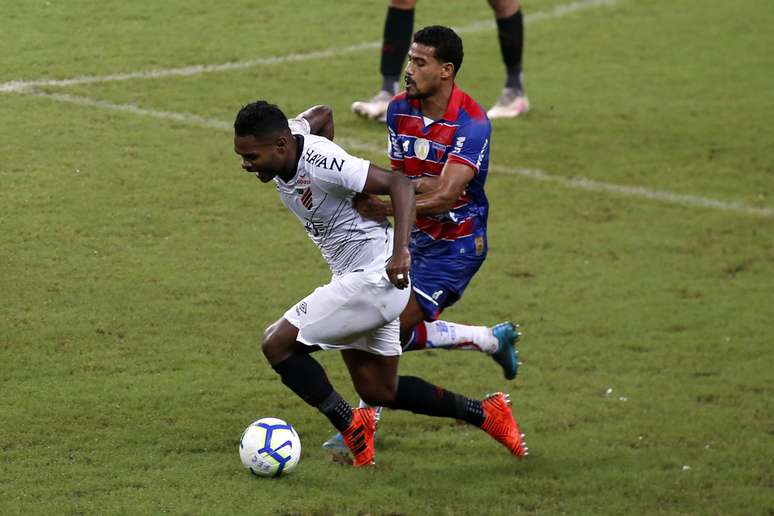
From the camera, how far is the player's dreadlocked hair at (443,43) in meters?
6.93

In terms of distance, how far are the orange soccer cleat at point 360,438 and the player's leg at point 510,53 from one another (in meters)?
6.18

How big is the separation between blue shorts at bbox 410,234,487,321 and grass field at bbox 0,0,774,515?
2.60ft

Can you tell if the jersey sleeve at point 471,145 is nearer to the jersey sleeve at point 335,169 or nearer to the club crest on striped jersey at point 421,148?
the club crest on striped jersey at point 421,148

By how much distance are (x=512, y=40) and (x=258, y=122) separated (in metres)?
6.62

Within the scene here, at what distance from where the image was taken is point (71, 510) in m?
5.93

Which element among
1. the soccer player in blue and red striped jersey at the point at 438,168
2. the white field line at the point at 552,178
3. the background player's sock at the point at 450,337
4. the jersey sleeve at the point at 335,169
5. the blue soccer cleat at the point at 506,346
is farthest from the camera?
the white field line at the point at 552,178

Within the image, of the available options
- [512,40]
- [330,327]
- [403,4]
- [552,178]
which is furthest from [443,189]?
[512,40]

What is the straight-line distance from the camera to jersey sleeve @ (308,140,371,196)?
6148mm

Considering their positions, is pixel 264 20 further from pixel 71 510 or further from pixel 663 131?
pixel 71 510

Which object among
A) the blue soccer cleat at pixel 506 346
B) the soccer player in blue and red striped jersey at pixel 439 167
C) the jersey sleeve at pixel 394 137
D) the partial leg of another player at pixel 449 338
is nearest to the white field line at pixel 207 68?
the jersey sleeve at pixel 394 137

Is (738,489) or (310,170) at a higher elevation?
(310,170)

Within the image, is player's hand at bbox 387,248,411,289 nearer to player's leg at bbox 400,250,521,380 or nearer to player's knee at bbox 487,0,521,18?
player's leg at bbox 400,250,521,380

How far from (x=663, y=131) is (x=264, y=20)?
4.25 m

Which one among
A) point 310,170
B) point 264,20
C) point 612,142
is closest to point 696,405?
point 310,170
